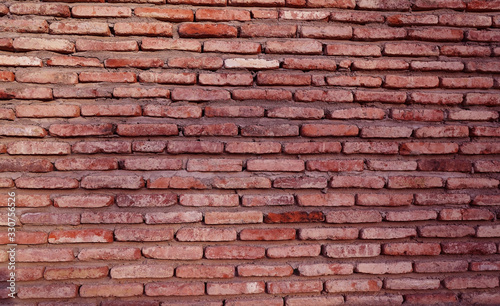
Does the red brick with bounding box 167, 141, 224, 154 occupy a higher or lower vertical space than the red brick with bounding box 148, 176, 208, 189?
higher

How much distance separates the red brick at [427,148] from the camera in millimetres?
1812

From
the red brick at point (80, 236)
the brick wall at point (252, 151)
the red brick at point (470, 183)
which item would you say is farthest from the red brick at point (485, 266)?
the red brick at point (80, 236)

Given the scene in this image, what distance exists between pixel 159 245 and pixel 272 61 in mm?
1330

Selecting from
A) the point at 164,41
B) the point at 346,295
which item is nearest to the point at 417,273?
the point at 346,295

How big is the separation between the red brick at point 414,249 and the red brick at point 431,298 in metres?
0.27

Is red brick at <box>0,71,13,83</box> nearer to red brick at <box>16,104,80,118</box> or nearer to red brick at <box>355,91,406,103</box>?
red brick at <box>16,104,80,118</box>

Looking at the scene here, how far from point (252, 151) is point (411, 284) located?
1.32 metres

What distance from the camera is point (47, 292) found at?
66.2 inches

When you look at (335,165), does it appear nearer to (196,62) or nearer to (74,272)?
(196,62)

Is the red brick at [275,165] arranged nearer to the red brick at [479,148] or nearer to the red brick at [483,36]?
the red brick at [479,148]

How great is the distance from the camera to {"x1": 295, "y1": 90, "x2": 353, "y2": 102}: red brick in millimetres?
1793

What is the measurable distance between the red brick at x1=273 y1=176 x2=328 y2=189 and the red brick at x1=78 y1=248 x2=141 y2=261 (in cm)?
98

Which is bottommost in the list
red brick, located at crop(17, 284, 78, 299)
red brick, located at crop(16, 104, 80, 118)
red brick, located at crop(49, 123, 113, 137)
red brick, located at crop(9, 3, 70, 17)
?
red brick, located at crop(17, 284, 78, 299)

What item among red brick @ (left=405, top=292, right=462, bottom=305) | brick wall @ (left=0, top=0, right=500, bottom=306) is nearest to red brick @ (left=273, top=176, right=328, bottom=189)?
brick wall @ (left=0, top=0, right=500, bottom=306)
